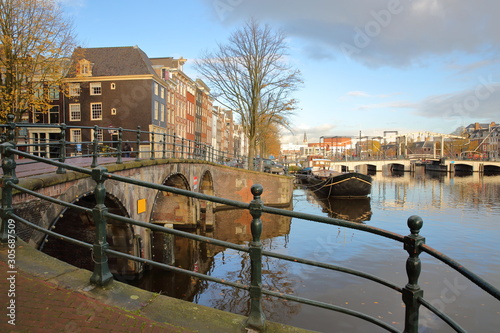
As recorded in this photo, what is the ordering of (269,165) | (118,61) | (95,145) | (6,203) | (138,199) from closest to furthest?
(6,203), (95,145), (138,199), (269,165), (118,61)

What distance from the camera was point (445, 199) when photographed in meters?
30.3

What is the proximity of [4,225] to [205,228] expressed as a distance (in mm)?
14839

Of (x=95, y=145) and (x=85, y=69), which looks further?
(x=85, y=69)

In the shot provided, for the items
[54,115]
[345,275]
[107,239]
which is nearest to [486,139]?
[54,115]

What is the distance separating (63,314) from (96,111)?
36563 millimetres

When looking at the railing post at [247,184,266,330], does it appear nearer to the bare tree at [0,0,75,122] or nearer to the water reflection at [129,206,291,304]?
the water reflection at [129,206,291,304]

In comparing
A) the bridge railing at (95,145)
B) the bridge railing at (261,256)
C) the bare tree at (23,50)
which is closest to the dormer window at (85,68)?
the bridge railing at (95,145)

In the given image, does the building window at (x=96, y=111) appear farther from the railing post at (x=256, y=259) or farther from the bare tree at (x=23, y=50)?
the railing post at (x=256, y=259)

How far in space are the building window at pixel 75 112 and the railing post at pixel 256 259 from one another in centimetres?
3722

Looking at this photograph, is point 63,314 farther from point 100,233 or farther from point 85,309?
point 100,233

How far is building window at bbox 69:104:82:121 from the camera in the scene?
34.8 metres

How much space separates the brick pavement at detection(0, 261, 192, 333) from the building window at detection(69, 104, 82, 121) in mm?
36317

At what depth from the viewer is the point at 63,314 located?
2.49 metres

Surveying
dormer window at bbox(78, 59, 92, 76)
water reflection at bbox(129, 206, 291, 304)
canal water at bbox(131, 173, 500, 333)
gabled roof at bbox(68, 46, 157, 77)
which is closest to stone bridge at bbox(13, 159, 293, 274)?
water reflection at bbox(129, 206, 291, 304)
